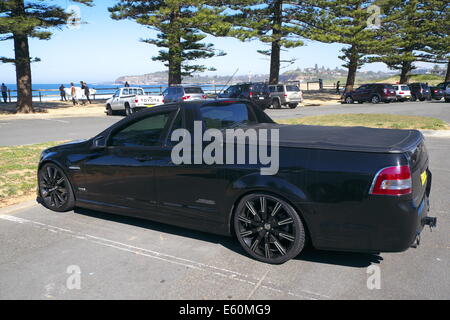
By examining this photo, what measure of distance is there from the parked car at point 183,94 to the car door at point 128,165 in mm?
19466

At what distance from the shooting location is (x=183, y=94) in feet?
80.9

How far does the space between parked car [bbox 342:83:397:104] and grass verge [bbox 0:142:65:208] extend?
2903cm

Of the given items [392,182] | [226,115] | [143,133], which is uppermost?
[226,115]

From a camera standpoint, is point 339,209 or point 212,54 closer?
point 339,209

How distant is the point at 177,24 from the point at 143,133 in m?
27.8

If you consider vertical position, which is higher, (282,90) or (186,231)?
(282,90)

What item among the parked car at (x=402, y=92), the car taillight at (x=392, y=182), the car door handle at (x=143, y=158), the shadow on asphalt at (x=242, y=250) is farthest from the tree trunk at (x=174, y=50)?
the car taillight at (x=392, y=182)

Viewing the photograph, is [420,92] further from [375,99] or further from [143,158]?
[143,158]

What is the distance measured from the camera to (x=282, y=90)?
29.5 meters

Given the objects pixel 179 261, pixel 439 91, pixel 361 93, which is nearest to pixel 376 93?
pixel 361 93

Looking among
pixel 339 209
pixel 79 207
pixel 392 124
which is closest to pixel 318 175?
pixel 339 209
